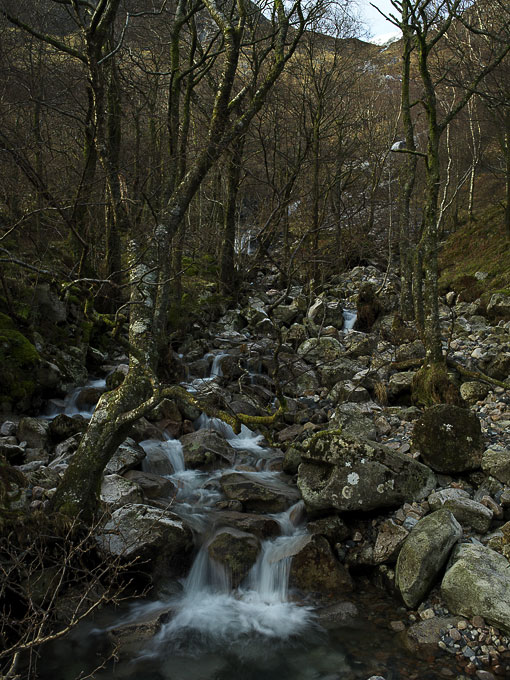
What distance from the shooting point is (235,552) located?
18.7 feet

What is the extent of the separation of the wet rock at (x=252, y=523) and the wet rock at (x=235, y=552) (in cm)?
22

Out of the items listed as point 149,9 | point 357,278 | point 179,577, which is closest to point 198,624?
point 179,577

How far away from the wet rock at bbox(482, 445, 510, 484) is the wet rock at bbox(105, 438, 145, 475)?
201 inches

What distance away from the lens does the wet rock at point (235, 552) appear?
18.5 feet

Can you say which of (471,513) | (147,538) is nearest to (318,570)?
(471,513)

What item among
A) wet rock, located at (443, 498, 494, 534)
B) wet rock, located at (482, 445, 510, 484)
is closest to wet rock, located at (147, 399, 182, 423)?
wet rock, located at (443, 498, 494, 534)

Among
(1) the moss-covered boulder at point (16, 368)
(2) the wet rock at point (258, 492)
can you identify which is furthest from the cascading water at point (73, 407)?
(2) the wet rock at point (258, 492)

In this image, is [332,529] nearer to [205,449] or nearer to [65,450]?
[205,449]

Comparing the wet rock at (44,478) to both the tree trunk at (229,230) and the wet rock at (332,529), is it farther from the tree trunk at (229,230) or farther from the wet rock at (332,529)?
the tree trunk at (229,230)

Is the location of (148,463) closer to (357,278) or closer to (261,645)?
(261,645)

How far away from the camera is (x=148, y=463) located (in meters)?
7.44

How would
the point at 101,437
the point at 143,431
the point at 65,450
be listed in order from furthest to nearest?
1. the point at 143,431
2. the point at 65,450
3. the point at 101,437

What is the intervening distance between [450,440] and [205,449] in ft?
13.4

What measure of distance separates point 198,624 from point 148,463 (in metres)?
2.85
